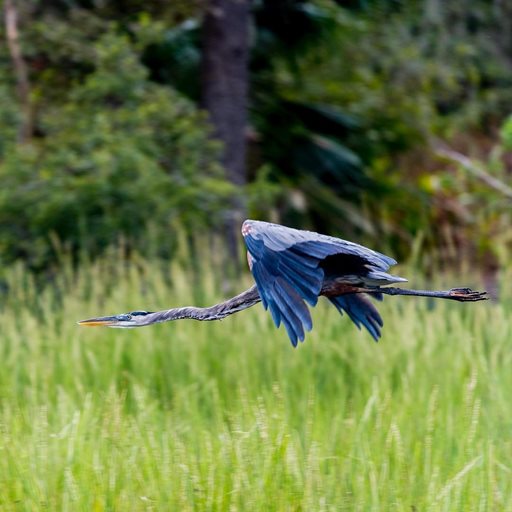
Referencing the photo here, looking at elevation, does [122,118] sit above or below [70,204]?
above

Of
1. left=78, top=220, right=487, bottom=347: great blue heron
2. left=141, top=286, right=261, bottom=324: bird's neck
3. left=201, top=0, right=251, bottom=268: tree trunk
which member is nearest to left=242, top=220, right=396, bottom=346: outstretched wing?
left=78, top=220, right=487, bottom=347: great blue heron

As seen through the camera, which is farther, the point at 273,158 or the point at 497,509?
the point at 273,158

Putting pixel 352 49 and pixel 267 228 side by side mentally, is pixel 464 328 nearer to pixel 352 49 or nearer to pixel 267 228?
pixel 267 228

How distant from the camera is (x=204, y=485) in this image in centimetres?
306

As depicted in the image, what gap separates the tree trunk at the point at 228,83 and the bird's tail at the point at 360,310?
4.87 meters

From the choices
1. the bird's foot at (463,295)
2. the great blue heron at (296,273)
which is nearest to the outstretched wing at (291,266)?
the great blue heron at (296,273)

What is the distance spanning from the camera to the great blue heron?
310 cm

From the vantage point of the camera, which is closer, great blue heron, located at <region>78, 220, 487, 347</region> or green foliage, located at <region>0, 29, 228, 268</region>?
great blue heron, located at <region>78, 220, 487, 347</region>

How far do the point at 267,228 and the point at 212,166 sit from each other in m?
4.65

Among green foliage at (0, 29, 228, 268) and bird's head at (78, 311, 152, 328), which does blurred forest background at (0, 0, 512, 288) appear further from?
bird's head at (78, 311, 152, 328)

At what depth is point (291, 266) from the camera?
315 cm

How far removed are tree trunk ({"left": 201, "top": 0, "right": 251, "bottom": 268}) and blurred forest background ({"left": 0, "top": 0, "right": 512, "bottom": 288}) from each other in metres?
0.01

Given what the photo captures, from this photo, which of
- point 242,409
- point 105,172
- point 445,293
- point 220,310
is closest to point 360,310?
point 445,293

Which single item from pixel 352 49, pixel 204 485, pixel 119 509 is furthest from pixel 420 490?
pixel 352 49
